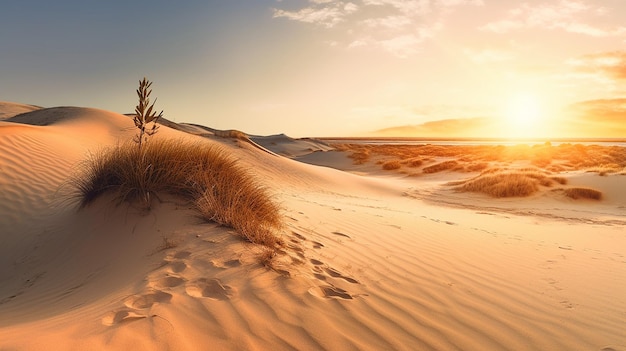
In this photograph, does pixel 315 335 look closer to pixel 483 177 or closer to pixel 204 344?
pixel 204 344

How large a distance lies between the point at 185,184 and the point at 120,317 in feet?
7.98

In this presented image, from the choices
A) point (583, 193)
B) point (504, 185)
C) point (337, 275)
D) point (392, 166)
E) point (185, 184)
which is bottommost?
point (392, 166)

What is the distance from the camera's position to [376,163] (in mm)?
31688

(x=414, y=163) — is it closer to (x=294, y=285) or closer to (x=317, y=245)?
(x=317, y=245)

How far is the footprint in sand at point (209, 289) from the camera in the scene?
2.70 metres

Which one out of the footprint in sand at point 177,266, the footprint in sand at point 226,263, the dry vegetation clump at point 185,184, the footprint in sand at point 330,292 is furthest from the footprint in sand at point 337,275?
the footprint in sand at point 177,266

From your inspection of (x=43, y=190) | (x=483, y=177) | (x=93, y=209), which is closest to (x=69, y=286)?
(x=93, y=209)

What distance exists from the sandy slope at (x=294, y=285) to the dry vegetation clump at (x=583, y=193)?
7126 mm

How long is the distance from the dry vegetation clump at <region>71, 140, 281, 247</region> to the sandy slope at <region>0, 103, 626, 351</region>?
216 mm

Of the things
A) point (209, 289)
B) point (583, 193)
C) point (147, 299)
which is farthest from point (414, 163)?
point (147, 299)

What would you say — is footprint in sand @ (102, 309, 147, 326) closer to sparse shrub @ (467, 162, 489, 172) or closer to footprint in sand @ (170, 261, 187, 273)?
footprint in sand @ (170, 261, 187, 273)

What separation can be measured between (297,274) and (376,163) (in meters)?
29.1

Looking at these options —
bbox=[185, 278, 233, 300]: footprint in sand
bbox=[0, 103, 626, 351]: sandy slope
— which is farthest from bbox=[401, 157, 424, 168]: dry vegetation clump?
bbox=[185, 278, 233, 300]: footprint in sand

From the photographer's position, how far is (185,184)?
4594mm
